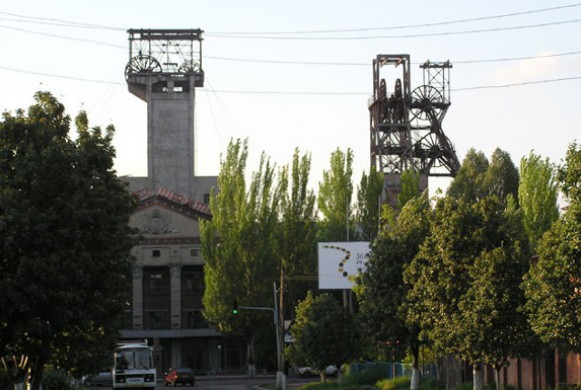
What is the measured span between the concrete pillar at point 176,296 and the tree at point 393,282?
54018mm

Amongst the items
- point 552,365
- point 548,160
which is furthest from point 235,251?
point 552,365

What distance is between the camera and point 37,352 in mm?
31609

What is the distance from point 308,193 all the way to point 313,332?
2467 centimetres

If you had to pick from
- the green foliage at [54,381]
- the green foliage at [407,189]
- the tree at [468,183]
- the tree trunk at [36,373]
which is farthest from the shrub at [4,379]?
the tree at [468,183]

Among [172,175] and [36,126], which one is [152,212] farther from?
[36,126]

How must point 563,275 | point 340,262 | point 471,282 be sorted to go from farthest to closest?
point 340,262 → point 471,282 → point 563,275

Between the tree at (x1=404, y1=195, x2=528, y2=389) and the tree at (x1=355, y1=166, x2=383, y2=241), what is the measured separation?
43972 millimetres

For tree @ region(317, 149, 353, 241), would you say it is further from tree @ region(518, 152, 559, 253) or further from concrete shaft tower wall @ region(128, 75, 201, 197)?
concrete shaft tower wall @ region(128, 75, 201, 197)

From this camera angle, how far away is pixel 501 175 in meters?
101

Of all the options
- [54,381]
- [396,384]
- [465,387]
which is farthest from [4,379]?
[396,384]

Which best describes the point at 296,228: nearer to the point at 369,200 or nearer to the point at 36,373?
the point at 369,200

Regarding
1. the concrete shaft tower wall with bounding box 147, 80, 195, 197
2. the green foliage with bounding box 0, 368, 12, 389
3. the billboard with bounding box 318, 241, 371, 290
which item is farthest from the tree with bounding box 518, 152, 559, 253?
the green foliage with bounding box 0, 368, 12, 389

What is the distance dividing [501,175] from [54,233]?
7445 cm

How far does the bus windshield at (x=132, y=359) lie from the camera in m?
62.6
